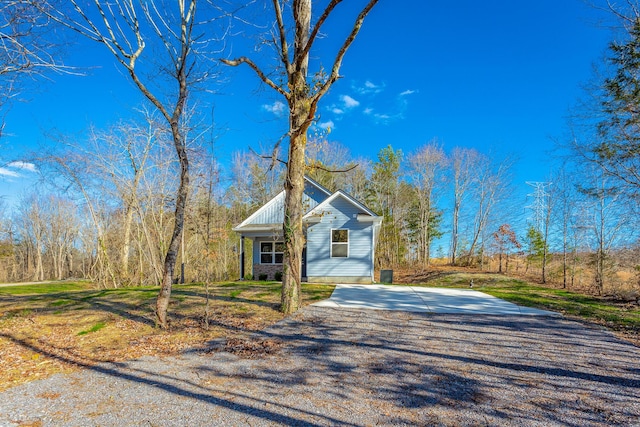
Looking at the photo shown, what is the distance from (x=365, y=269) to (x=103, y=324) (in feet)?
31.4

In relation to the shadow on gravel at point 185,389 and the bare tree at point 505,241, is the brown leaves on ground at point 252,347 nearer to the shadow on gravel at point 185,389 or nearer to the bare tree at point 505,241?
the shadow on gravel at point 185,389

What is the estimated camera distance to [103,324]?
5547mm

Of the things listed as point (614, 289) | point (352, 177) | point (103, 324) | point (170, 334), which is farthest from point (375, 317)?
point (352, 177)

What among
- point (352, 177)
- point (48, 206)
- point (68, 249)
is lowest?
point (68, 249)

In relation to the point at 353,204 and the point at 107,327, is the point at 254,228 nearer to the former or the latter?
the point at 353,204

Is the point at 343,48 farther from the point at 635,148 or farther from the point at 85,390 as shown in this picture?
the point at 635,148

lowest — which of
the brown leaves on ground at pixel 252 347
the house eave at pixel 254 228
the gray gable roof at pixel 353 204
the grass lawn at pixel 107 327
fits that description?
the grass lawn at pixel 107 327

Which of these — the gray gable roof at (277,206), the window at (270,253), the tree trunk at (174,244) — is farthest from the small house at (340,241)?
the tree trunk at (174,244)

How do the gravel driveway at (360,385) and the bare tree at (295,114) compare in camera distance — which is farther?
the bare tree at (295,114)

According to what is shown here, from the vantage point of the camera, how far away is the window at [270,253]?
14.9m

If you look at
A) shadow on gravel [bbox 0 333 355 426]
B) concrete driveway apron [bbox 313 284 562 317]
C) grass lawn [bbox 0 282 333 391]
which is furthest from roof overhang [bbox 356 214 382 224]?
shadow on gravel [bbox 0 333 355 426]

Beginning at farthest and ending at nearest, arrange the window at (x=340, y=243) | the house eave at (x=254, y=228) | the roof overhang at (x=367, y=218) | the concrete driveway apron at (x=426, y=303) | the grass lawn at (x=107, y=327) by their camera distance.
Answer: the house eave at (x=254, y=228) < the window at (x=340, y=243) < the roof overhang at (x=367, y=218) < the concrete driveway apron at (x=426, y=303) < the grass lawn at (x=107, y=327)

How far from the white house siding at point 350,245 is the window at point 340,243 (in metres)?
0.14

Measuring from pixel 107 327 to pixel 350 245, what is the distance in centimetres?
939
